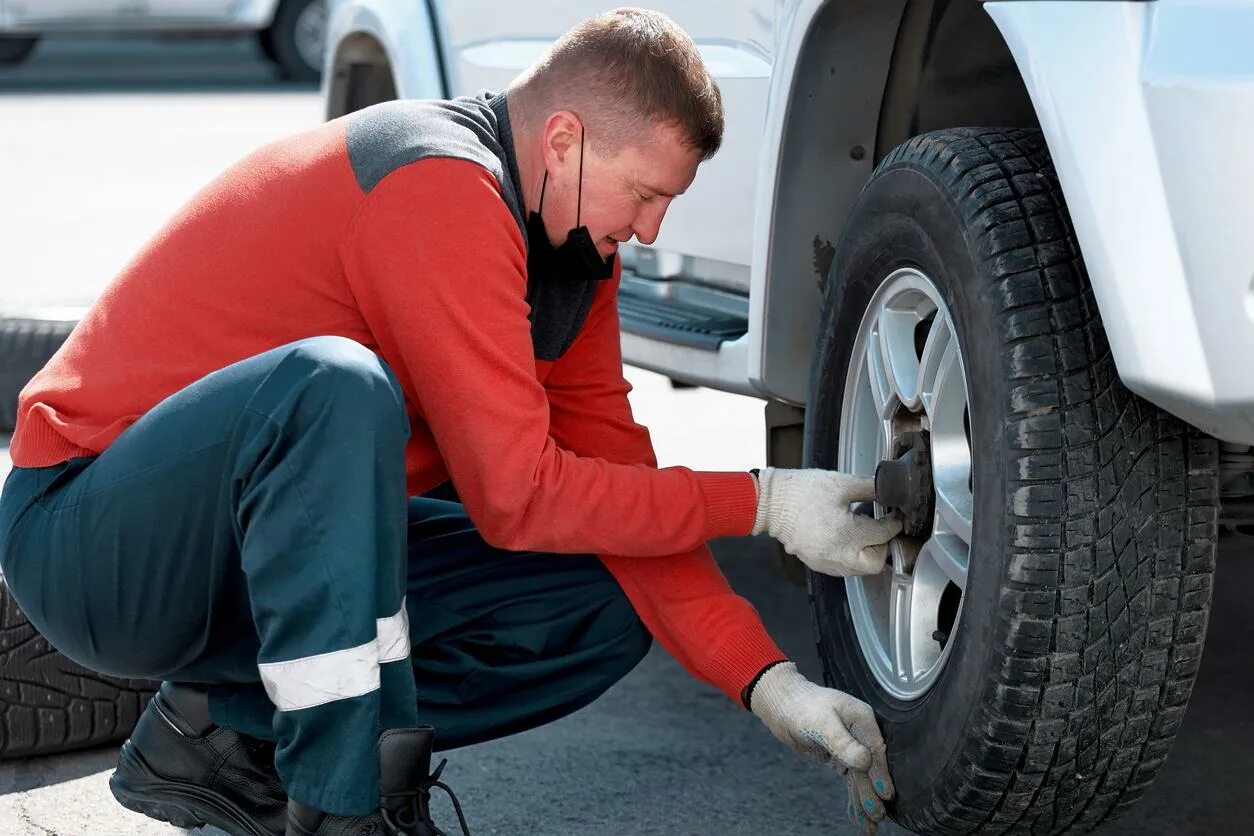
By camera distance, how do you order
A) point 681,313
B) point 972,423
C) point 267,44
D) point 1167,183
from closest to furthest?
point 1167,183
point 972,423
point 681,313
point 267,44

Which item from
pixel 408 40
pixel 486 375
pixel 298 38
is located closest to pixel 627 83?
pixel 486 375

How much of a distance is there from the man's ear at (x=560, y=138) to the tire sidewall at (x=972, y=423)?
393 mm

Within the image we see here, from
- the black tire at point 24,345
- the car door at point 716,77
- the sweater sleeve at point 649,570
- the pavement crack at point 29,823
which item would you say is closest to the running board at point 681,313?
the car door at point 716,77

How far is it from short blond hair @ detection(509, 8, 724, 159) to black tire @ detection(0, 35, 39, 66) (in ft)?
37.0

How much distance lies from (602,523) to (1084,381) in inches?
24.4

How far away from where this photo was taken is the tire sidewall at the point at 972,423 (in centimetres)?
177

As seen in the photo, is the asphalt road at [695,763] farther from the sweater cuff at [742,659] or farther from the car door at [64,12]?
the car door at [64,12]

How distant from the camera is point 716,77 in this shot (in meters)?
2.59

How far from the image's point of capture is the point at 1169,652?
1.75m

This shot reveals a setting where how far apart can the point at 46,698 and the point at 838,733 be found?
1.21 metres

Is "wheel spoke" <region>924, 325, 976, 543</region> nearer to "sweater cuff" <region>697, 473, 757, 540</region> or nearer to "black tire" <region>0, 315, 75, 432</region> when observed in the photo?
"sweater cuff" <region>697, 473, 757, 540</region>

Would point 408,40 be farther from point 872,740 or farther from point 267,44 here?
point 267,44

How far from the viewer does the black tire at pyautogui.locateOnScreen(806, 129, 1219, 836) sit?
5.60 ft

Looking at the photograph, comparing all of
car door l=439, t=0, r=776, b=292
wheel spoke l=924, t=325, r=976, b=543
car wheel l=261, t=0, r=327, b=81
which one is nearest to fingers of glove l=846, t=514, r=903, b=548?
wheel spoke l=924, t=325, r=976, b=543
